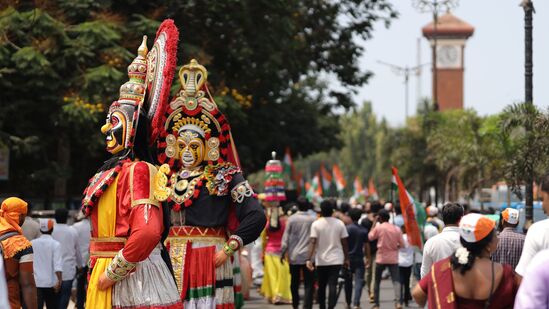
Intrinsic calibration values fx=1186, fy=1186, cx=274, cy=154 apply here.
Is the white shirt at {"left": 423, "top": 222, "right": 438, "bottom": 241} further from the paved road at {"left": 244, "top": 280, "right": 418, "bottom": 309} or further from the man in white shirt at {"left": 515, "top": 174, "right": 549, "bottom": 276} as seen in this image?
the man in white shirt at {"left": 515, "top": 174, "right": 549, "bottom": 276}

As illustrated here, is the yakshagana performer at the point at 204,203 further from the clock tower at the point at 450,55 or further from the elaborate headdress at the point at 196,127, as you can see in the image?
the clock tower at the point at 450,55

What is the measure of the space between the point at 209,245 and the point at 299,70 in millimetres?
17837

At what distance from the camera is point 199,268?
36.9ft

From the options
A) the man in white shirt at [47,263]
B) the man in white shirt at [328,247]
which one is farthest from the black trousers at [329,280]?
the man in white shirt at [47,263]

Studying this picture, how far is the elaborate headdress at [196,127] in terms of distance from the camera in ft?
38.2

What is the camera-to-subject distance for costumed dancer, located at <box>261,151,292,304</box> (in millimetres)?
20891

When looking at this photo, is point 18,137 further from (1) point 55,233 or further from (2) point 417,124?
(2) point 417,124

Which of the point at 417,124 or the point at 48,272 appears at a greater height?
the point at 417,124

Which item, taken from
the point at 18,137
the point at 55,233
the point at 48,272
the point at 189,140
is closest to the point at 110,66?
the point at 18,137

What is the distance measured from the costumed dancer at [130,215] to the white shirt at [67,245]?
6.35m

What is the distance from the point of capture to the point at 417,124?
59.1 m

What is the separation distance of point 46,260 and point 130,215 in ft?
18.3

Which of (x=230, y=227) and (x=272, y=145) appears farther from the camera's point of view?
(x=272, y=145)

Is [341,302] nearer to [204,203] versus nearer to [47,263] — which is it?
[47,263]
